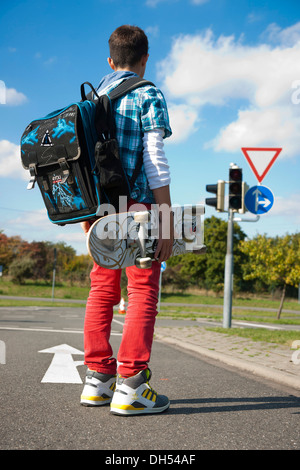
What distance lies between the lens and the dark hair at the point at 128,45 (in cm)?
301

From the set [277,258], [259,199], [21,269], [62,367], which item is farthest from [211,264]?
[62,367]

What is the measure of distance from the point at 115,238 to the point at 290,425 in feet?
4.52

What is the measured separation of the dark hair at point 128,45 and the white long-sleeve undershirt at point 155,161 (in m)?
0.67

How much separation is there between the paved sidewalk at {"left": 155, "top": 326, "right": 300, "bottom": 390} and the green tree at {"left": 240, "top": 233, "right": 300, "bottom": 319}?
1536cm

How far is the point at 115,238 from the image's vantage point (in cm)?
249

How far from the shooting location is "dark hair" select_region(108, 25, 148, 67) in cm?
301

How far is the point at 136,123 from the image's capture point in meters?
2.77

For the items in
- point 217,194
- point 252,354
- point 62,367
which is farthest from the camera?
point 217,194

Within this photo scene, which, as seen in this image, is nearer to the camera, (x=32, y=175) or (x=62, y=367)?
(x=32, y=175)

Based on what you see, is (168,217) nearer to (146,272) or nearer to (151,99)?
(146,272)

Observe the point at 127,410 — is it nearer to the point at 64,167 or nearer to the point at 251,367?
the point at 64,167

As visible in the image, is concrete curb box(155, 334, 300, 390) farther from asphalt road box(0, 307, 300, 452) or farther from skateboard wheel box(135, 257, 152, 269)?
skateboard wheel box(135, 257, 152, 269)

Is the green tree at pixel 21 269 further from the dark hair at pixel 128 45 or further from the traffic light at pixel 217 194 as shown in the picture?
the dark hair at pixel 128 45

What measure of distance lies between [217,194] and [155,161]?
26.1ft
